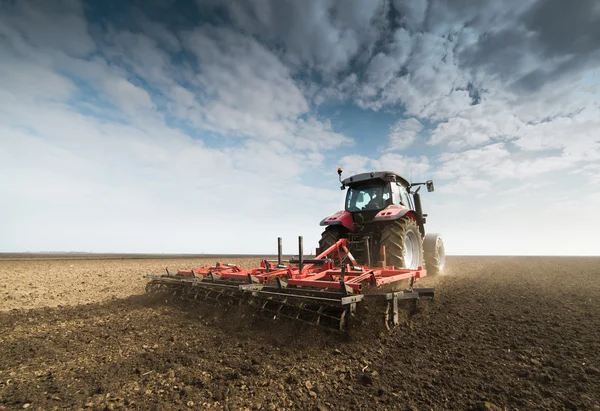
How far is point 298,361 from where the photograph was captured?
9.13ft

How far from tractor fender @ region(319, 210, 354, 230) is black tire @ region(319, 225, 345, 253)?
0.59 ft

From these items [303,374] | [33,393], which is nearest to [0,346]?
[33,393]

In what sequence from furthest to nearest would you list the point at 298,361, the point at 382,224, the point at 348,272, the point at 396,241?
the point at 382,224
the point at 396,241
the point at 348,272
the point at 298,361

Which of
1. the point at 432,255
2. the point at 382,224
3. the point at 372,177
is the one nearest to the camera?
the point at 382,224

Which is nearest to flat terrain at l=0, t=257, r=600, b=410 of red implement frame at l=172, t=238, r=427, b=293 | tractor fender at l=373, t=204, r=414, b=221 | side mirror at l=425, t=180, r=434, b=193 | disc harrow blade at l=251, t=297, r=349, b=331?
disc harrow blade at l=251, t=297, r=349, b=331

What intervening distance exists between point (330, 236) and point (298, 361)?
3.65m

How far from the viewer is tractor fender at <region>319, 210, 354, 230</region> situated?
245 inches

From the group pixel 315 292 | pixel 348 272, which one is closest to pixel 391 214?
pixel 348 272

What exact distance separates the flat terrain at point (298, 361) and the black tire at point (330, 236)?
2.37m

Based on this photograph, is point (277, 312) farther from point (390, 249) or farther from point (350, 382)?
point (390, 249)

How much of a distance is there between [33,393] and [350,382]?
2559mm

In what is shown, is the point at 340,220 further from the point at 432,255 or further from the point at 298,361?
the point at 298,361

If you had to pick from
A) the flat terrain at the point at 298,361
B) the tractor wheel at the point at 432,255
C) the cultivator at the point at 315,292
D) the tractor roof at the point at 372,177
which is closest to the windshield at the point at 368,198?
the tractor roof at the point at 372,177

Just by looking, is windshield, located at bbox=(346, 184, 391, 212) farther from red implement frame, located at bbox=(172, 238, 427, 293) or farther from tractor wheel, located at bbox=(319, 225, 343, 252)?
red implement frame, located at bbox=(172, 238, 427, 293)
